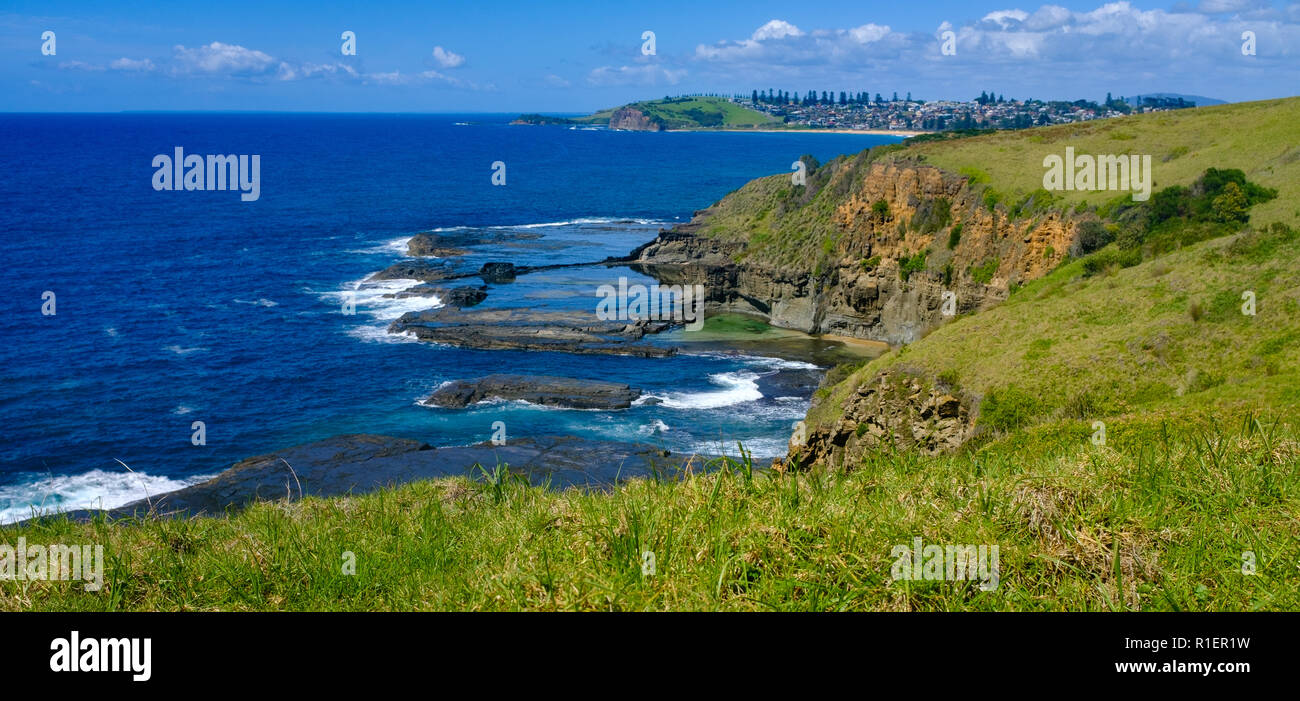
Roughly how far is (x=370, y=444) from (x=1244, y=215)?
43.6 m

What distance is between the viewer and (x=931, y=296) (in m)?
60.5

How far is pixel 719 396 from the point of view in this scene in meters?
53.3

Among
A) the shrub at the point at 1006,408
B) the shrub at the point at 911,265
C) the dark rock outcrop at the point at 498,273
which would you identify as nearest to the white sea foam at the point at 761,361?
the shrub at the point at 911,265

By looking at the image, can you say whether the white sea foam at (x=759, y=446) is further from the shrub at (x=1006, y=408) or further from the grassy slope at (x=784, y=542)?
the grassy slope at (x=784, y=542)

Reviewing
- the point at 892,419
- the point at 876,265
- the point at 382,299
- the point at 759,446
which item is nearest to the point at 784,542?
the point at 892,419

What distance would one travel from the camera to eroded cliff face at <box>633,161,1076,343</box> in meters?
54.9

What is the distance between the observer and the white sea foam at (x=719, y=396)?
171 feet

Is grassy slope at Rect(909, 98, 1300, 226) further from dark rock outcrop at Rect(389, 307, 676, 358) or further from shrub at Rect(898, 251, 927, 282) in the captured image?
dark rock outcrop at Rect(389, 307, 676, 358)

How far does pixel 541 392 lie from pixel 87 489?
22927 mm

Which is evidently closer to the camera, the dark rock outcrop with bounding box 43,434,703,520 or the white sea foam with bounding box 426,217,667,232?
the dark rock outcrop with bounding box 43,434,703,520

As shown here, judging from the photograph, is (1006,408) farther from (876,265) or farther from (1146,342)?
(876,265)

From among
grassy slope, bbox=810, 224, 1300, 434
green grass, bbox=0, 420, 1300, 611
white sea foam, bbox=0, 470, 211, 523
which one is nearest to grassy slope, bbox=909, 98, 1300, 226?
grassy slope, bbox=810, 224, 1300, 434

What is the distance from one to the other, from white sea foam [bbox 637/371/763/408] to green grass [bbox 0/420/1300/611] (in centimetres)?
4326
